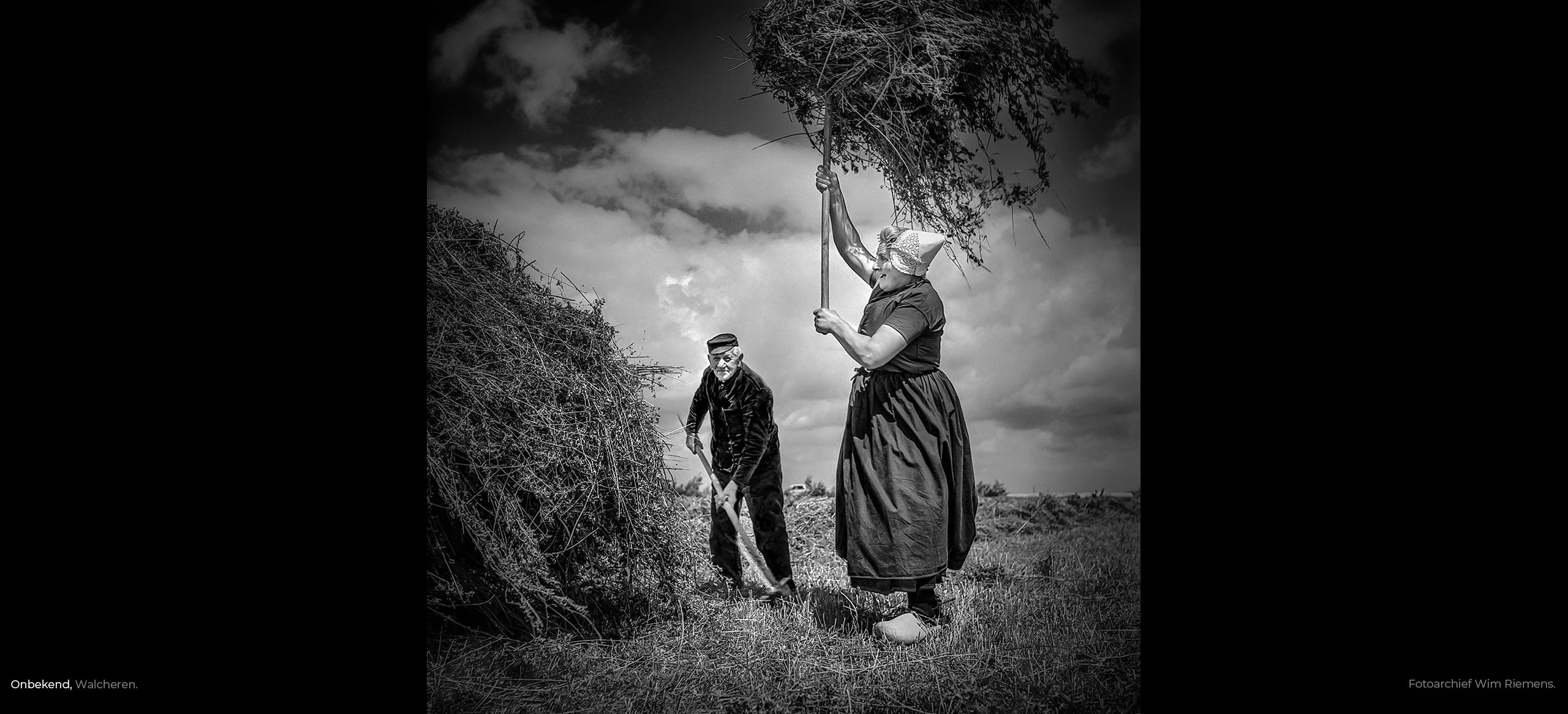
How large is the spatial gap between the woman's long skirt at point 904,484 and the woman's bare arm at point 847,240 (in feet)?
1.63

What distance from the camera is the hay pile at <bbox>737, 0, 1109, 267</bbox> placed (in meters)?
3.17

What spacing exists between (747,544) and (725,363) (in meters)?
0.86

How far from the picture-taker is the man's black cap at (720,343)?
388 centimetres

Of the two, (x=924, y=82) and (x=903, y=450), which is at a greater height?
(x=924, y=82)

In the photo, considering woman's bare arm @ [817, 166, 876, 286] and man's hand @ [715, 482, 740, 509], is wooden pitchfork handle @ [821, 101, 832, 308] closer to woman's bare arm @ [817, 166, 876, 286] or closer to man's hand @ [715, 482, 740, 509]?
woman's bare arm @ [817, 166, 876, 286]

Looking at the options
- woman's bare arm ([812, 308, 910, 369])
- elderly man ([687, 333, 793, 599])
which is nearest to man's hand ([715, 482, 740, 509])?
elderly man ([687, 333, 793, 599])

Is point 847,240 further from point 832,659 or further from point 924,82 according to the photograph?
point 832,659

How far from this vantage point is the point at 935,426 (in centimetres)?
304

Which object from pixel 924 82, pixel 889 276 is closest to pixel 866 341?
pixel 889 276

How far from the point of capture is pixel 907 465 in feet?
9.85

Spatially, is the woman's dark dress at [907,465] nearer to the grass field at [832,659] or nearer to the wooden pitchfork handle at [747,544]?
the grass field at [832,659]

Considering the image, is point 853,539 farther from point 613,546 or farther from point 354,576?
point 354,576
